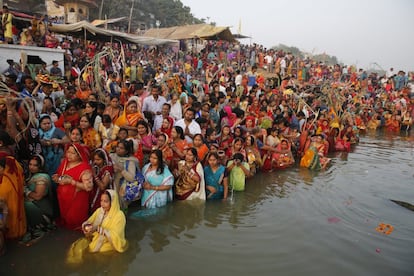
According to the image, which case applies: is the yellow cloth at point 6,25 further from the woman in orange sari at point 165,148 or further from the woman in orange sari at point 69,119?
the woman in orange sari at point 165,148

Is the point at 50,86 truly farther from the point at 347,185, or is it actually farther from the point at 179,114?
the point at 347,185

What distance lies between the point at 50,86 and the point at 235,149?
12.4 feet

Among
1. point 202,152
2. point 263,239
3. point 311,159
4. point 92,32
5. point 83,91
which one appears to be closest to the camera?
point 263,239

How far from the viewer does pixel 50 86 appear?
6.27 meters

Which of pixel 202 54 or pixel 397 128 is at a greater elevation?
pixel 202 54

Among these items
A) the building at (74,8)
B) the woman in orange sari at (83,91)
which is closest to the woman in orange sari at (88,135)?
the woman in orange sari at (83,91)

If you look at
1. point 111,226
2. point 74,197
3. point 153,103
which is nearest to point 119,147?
point 74,197

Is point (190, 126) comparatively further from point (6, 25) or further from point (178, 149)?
point (6, 25)

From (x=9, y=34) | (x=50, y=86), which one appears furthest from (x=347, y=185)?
(x=9, y=34)

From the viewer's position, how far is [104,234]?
12.9 feet

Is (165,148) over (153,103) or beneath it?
beneath

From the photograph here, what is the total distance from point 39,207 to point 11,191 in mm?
569

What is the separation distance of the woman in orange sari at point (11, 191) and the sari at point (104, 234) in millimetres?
720

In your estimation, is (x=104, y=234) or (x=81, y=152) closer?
(x=104, y=234)
